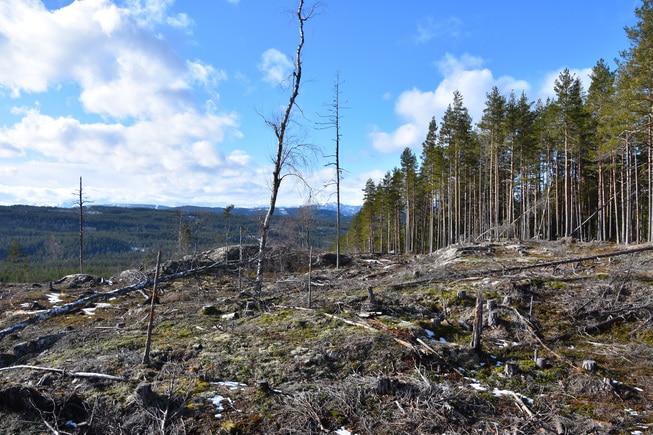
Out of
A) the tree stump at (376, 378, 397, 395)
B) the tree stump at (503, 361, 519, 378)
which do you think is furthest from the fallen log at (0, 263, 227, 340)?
the tree stump at (503, 361, 519, 378)

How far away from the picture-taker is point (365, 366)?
585cm

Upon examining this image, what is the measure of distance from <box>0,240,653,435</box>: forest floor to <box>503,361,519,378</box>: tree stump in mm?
21

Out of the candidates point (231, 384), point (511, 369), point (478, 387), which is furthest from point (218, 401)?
point (511, 369)

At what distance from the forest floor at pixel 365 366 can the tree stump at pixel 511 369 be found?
0.07ft

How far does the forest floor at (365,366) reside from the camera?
418 centimetres

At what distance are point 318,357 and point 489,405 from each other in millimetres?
2789

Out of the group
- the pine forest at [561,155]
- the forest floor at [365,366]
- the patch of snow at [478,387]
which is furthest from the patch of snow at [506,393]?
the pine forest at [561,155]

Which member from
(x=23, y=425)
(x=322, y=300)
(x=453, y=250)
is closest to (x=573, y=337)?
(x=322, y=300)

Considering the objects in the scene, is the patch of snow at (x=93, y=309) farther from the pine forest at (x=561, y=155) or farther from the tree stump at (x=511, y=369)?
the pine forest at (x=561, y=155)

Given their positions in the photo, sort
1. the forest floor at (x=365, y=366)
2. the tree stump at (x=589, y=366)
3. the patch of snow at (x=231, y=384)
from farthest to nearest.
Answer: the tree stump at (x=589, y=366)
the patch of snow at (x=231, y=384)
the forest floor at (x=365, y=366)

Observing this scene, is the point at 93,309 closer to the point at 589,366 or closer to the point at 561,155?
the point at 589,366

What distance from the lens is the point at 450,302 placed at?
9570 millimetres

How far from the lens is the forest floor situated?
4176mm

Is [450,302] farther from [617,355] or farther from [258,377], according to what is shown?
[258,377]
